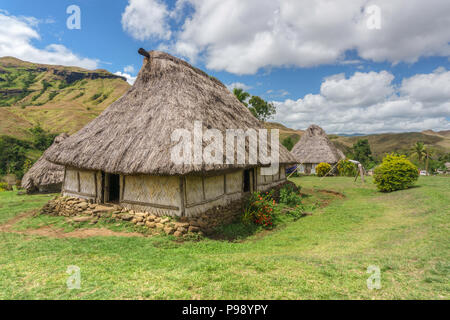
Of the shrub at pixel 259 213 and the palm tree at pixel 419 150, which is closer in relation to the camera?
the shrub at pixel 259 213

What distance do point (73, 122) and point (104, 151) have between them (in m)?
71.4

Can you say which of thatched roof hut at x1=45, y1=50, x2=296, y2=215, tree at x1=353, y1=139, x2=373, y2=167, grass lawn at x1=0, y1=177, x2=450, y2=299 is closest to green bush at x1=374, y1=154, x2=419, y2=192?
grass lawn at x1=0, y1=177, x2=450, y2=299

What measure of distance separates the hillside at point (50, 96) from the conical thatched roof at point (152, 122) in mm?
55788

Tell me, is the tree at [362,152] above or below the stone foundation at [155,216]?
above

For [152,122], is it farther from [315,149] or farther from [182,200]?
[315,149]

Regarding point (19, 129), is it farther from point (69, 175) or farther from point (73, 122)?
point (69, 175)

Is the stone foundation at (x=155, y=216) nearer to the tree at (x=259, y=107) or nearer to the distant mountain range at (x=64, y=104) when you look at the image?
the tree at (x=259, y=107)

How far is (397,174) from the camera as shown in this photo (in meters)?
11.9

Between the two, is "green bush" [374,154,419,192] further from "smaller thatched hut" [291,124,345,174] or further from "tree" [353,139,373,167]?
"tree" [353,139,373,167]

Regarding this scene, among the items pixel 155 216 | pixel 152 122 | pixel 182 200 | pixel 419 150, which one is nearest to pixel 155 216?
pixel 155 216

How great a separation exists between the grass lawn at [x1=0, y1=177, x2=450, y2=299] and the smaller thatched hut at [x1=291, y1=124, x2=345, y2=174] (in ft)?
57.0

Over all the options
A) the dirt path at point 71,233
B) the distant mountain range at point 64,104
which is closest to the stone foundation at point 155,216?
the dirt path at point 71,233

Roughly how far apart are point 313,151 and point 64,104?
310 ft

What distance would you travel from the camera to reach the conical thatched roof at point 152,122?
22.3ft
